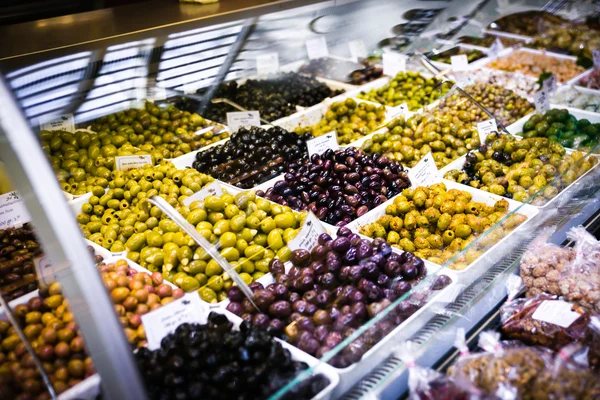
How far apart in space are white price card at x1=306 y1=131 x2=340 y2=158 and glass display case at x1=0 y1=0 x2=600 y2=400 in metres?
0.01

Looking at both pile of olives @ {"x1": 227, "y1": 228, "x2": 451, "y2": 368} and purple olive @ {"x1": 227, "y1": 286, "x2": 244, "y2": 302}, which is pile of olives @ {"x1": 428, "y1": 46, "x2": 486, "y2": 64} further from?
purple olive @ {"x1": 227, "y1": 286, "x2": 244, "y2": 302}

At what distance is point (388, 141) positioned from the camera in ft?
12.0

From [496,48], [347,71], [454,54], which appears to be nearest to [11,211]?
[347,71]

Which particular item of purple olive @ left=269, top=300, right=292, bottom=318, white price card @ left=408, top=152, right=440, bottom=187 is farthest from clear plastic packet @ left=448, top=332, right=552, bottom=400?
white price card @ left=408, top=152, right=440, bottom=187

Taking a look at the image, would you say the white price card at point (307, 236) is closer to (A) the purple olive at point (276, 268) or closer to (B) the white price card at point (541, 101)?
(A) the purple olive at point (276, 268)

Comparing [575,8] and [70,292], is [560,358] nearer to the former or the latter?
[70,292]

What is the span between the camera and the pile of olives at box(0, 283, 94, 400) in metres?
1.49

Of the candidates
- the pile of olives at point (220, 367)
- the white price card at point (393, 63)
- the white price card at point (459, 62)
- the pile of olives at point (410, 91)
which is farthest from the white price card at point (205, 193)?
the white price card at point (459, 62)

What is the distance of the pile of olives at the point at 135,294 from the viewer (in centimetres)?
186

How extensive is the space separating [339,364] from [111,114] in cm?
235

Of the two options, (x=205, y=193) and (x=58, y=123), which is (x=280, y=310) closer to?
(x=205, y=193)

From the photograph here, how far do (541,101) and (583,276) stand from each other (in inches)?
81.3

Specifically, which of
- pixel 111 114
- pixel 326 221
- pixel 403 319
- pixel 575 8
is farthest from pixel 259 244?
pixel 575 8

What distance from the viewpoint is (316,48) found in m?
4.46
